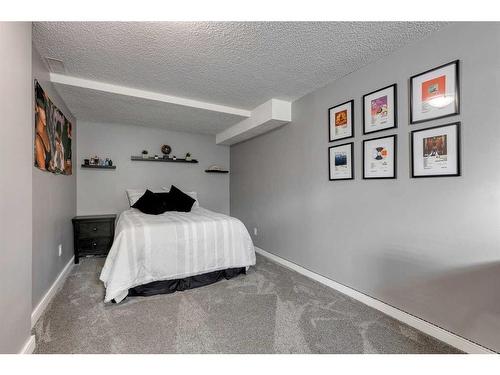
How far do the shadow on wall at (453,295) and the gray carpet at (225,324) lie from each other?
176mm

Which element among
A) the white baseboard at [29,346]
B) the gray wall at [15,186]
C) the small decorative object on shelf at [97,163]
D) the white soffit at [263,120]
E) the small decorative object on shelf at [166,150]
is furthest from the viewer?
the small decorative object on shelf at [166,150]

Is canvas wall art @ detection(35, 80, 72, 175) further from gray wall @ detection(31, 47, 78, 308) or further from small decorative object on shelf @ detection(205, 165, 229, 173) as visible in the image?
small decorative object on shelf @ detection(205, 165, 229, 173)

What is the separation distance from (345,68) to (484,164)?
1.38 metres

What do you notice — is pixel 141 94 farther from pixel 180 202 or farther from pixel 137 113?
pixel 180 202

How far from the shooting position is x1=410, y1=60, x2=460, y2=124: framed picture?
1.53 meters

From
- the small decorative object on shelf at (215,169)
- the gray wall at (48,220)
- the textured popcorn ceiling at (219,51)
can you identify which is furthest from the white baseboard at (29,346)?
Answer: the small decorative object on shelf at (215,169)

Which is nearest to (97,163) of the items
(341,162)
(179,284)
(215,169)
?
(215,169)

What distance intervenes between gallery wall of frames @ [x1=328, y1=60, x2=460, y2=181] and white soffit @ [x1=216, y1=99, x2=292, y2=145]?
841 millimetres

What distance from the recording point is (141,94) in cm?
268

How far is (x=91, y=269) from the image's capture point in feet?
9.56

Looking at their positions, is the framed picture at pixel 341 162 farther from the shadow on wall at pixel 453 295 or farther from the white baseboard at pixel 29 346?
the white baseboard at pixel 29 346

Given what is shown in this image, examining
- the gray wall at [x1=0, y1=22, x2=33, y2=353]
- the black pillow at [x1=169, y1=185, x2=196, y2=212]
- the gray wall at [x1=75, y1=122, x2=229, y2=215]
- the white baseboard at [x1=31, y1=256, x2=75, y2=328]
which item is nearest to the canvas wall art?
the gray wall at [x1=0, y1=22, x2=33, y2=353]

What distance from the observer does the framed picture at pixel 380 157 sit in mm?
1902
